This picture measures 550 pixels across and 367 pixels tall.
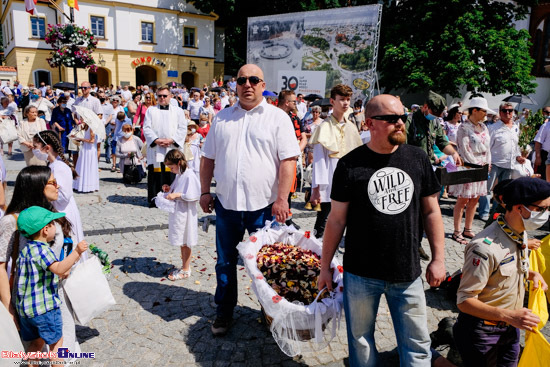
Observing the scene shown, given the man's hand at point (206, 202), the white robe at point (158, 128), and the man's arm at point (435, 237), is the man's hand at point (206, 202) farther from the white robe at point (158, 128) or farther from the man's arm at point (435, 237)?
the white robe at point (158, 128)

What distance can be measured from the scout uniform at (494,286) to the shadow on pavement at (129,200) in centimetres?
723

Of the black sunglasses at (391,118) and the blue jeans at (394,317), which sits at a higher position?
the black sunglasses at (391,118)

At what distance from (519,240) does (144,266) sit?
4.43 m

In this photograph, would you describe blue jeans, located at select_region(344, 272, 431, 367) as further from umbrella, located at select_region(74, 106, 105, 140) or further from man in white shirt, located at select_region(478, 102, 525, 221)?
umbrella, located at select_region(74, 106, 105, 140)

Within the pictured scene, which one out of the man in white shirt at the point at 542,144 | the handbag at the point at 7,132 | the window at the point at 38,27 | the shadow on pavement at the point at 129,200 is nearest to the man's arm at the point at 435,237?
the shadow on pavement at the point at 129,200

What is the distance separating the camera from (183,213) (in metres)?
5.15

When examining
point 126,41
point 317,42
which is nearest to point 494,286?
point 317,42

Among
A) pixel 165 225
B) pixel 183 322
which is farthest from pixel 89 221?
pixel 183 322

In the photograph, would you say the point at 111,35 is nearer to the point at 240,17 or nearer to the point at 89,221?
the point at 240,17

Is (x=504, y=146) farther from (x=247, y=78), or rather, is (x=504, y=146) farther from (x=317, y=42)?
(x=317, y=42)

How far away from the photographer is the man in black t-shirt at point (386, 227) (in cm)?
261

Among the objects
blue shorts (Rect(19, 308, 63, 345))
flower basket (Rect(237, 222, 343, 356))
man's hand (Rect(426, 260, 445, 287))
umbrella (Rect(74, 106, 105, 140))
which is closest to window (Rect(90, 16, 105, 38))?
umbrella (Rect(74, 106, 105, 140))

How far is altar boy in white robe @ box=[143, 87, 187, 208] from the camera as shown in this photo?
8188 millimetres

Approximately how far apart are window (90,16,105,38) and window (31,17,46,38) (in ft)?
15.5
